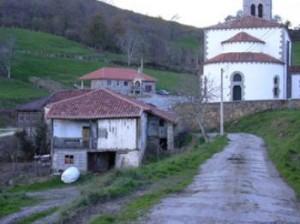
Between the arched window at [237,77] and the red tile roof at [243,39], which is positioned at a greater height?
the red tile roof at [243,39]

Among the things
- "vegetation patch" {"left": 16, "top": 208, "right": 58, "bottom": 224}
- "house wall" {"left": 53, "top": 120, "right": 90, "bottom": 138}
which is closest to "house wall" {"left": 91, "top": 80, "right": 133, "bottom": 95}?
"house wall" {"left": 53, "top": 120, "right": 90, "bottom": 138}

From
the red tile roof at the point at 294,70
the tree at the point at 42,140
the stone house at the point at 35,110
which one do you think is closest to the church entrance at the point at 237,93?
the red tile roof at the point at 294,70

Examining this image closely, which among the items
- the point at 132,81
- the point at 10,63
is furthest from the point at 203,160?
the point at 10,63

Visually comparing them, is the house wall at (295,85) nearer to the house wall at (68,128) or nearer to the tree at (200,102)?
the tree at (200,102)

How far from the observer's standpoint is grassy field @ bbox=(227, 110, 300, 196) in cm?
2542

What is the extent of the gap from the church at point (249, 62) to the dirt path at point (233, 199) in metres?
26.4

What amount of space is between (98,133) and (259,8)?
94.8ft

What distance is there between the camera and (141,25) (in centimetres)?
16712

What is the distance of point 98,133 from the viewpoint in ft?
140

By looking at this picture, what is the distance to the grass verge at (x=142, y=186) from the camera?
17164 millimetres

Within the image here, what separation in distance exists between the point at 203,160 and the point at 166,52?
9614 cm

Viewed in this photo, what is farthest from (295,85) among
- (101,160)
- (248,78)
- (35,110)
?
(101,160)

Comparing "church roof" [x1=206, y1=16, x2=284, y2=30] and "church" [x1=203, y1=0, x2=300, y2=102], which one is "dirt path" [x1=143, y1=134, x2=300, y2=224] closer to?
"church" [x1=203, y1=0, x2=300, y2=102]

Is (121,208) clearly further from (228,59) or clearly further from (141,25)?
(141,25)
